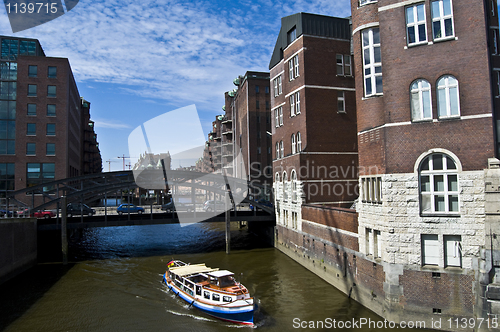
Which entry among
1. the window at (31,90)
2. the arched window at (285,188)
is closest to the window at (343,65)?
the arched window at (285,188)

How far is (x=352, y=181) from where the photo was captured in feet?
104

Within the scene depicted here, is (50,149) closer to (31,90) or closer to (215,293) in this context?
(31,90)

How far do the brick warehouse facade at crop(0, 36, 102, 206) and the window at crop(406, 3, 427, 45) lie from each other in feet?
163

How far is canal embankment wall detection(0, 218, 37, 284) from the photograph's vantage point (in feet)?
78.9

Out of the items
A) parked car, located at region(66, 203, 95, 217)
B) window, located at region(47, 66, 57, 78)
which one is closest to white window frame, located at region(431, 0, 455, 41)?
parked car, located at region(66, 203, 95, 217)

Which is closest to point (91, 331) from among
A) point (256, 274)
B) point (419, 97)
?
point (256, 274)

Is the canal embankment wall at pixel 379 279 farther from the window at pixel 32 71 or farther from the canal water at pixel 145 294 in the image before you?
the window at pixel 32 71

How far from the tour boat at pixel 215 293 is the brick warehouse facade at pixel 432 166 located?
22.2ft

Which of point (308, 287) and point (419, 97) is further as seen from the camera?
point (308, 287)

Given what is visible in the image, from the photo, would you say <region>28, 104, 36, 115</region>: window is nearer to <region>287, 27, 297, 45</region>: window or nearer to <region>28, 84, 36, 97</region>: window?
<region>28, 84, 36, 97</region>: window

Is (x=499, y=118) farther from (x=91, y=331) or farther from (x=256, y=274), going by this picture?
(x=91, y=331)

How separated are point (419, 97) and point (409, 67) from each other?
1.58 m

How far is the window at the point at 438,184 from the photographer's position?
1567 centimetres

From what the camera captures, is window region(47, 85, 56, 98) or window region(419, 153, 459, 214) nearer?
window region(419, 153, 459, 214)
